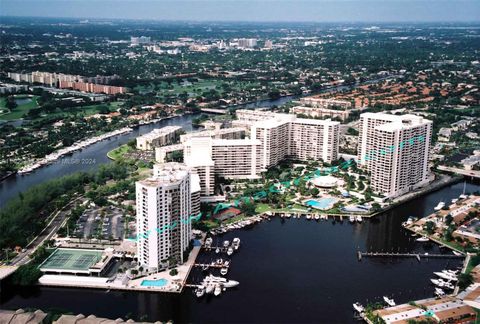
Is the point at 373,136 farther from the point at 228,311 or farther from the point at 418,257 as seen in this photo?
the point at 228,311

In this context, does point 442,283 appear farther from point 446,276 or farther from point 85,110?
point 85,110

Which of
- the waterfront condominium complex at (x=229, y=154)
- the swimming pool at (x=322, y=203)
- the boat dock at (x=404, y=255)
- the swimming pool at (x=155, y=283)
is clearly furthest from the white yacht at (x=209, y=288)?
the waterfront condominium complex at (x=229, y=154)

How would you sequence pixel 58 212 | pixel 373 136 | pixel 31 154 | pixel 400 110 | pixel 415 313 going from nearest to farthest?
pixel 415 313
pixel 58 212
pixel 373 136
pixel 31 154
pixel 400 110

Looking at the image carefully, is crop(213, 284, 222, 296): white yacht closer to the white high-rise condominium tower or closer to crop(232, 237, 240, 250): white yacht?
the white high-rise condominium tower

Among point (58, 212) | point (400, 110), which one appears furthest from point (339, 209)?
point (400, 110)

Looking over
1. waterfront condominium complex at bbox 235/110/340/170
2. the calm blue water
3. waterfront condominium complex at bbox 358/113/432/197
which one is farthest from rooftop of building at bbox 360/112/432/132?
the calm blue water

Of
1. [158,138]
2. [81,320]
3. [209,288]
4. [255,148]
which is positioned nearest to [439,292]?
[209,288]
